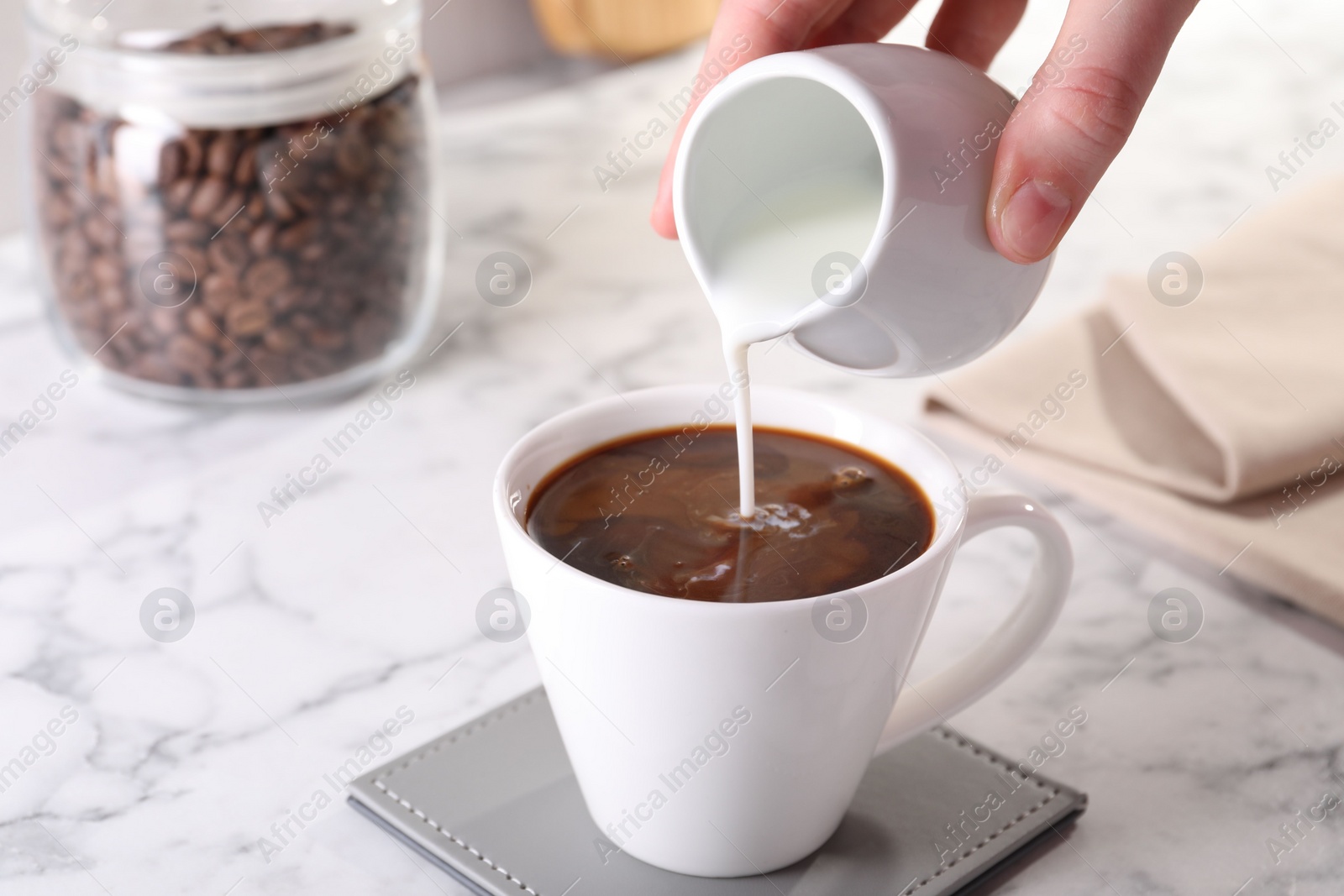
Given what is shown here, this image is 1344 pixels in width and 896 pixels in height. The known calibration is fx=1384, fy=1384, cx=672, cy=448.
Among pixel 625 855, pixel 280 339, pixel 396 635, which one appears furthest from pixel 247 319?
pixel 625 855

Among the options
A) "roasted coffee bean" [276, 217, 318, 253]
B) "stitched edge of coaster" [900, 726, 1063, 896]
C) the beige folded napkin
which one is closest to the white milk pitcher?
"stitched edge of coaster" [900, 726, 1063, 896]

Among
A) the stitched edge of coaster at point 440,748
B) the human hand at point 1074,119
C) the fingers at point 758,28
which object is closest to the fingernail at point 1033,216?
the human hand at point 1074,119

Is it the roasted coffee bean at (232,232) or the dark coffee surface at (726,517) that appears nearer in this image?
the dark coffee surface at (726,517)

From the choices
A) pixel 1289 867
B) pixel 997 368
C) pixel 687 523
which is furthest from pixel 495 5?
pixel 1289 867

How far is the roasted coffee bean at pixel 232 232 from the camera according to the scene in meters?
1.04

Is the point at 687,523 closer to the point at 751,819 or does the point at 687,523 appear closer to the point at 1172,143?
the point at 751,819

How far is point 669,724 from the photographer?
0.64 metres

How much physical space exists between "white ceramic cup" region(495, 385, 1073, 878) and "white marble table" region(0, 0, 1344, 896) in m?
0.10

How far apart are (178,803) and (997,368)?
68cm

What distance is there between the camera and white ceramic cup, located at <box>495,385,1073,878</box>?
1.99 feet

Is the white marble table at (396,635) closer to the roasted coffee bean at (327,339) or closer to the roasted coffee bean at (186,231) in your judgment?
the roasted coffee bean at (327,339)

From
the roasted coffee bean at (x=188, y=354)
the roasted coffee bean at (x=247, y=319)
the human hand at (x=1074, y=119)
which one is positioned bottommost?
the roasted coffee bean at (x=188, y=354)

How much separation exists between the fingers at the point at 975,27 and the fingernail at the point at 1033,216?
1.38 feet

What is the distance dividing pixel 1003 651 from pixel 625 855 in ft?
0.73
